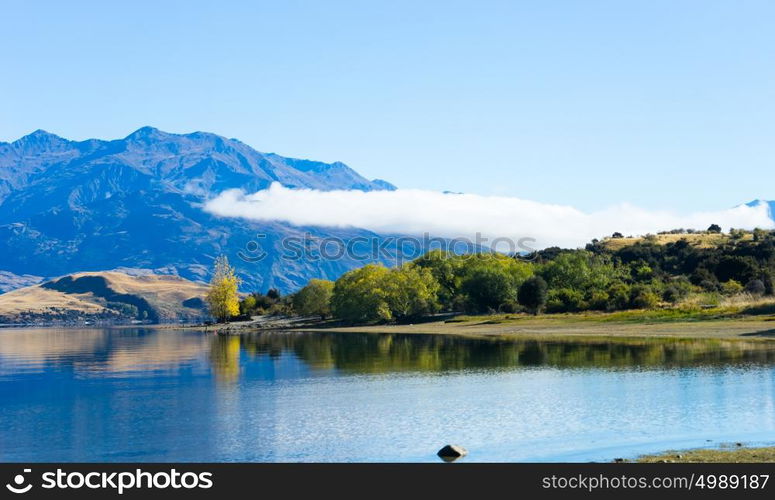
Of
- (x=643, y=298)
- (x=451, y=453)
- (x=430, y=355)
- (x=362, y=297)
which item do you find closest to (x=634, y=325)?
(x=643, y=298)

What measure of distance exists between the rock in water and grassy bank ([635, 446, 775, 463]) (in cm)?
676

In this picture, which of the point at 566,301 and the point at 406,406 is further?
the point at 566,301

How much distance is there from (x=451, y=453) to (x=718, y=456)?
9.75 meters

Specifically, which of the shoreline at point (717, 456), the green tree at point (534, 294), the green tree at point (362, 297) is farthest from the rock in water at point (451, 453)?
the green tree at point (362, 297)

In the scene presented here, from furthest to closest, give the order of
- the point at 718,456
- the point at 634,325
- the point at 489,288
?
the point at 489,288 → the point at 634,325 → the point at 718,456

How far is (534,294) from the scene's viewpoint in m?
142

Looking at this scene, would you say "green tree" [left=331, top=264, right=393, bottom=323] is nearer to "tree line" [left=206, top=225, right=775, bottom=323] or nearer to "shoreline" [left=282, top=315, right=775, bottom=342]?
"tree line" [left=206, top=225, right=775, bottom=323]

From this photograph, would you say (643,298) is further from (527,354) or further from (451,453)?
(451,453)

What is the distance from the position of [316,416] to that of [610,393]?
56.6 feet

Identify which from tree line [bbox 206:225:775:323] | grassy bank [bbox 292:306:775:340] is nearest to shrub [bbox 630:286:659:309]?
tree line [bbox 206:225:775:323]

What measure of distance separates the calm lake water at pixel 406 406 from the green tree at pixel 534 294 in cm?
5762
